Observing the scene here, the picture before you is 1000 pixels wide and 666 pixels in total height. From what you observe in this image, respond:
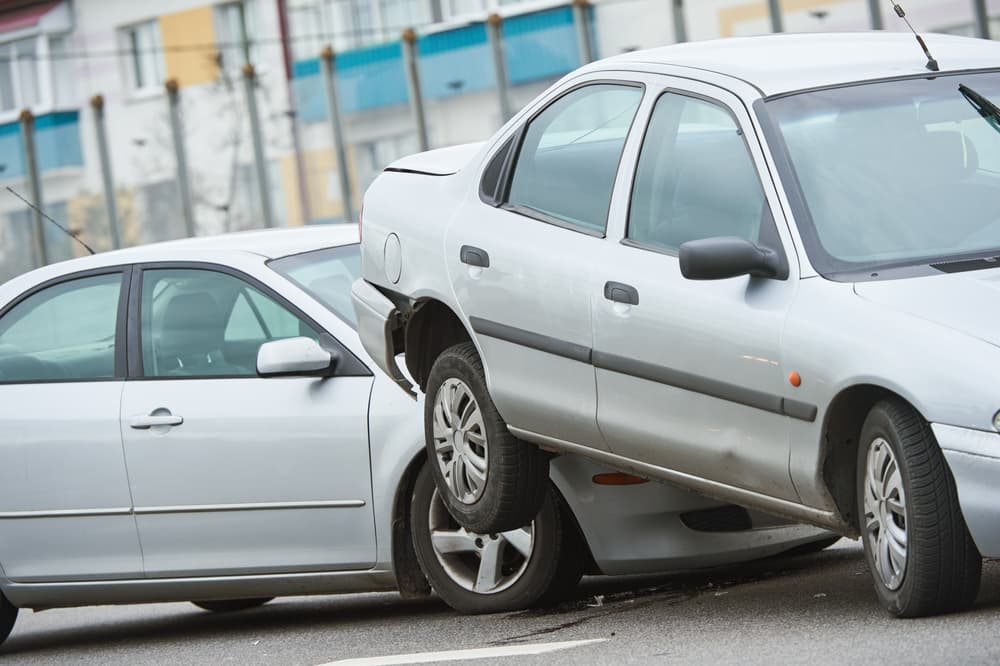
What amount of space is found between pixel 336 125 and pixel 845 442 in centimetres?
1369

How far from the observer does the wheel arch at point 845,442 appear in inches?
213

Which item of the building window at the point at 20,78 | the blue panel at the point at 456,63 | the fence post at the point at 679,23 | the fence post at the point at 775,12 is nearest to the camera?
the fence post at the point at 775,12

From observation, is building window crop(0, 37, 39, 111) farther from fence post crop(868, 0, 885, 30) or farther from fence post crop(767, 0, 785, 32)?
fence post crop(868, 0, 885, 30)

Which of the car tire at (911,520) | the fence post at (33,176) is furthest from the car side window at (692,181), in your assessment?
the fence post at (33,176)

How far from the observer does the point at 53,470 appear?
8062mm

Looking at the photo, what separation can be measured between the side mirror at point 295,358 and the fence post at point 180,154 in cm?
1235

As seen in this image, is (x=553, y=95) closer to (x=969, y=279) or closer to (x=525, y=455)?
(x=525, y=455)

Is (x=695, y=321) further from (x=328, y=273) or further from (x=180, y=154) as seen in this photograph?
(x=180, y=154)

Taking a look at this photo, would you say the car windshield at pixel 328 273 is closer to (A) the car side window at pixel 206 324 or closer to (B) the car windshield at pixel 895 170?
(A) the car side window at pixel 206 324

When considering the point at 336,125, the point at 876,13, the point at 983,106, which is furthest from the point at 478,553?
the point at 336,125

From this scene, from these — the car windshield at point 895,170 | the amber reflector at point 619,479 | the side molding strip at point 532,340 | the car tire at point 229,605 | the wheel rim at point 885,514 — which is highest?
the car windshield at point 895,170

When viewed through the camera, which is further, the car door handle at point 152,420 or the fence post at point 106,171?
the fence post at point 106,171

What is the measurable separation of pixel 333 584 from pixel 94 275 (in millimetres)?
1843

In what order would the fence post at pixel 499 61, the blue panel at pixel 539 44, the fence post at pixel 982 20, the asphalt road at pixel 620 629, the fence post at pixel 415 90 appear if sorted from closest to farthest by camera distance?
the asphalt road at pixel 620 629
the fence post at pixel 982 20
the blue panel at pixel 539 44
the fence post at pixel 499 61
the fence post at pixel 415 90
